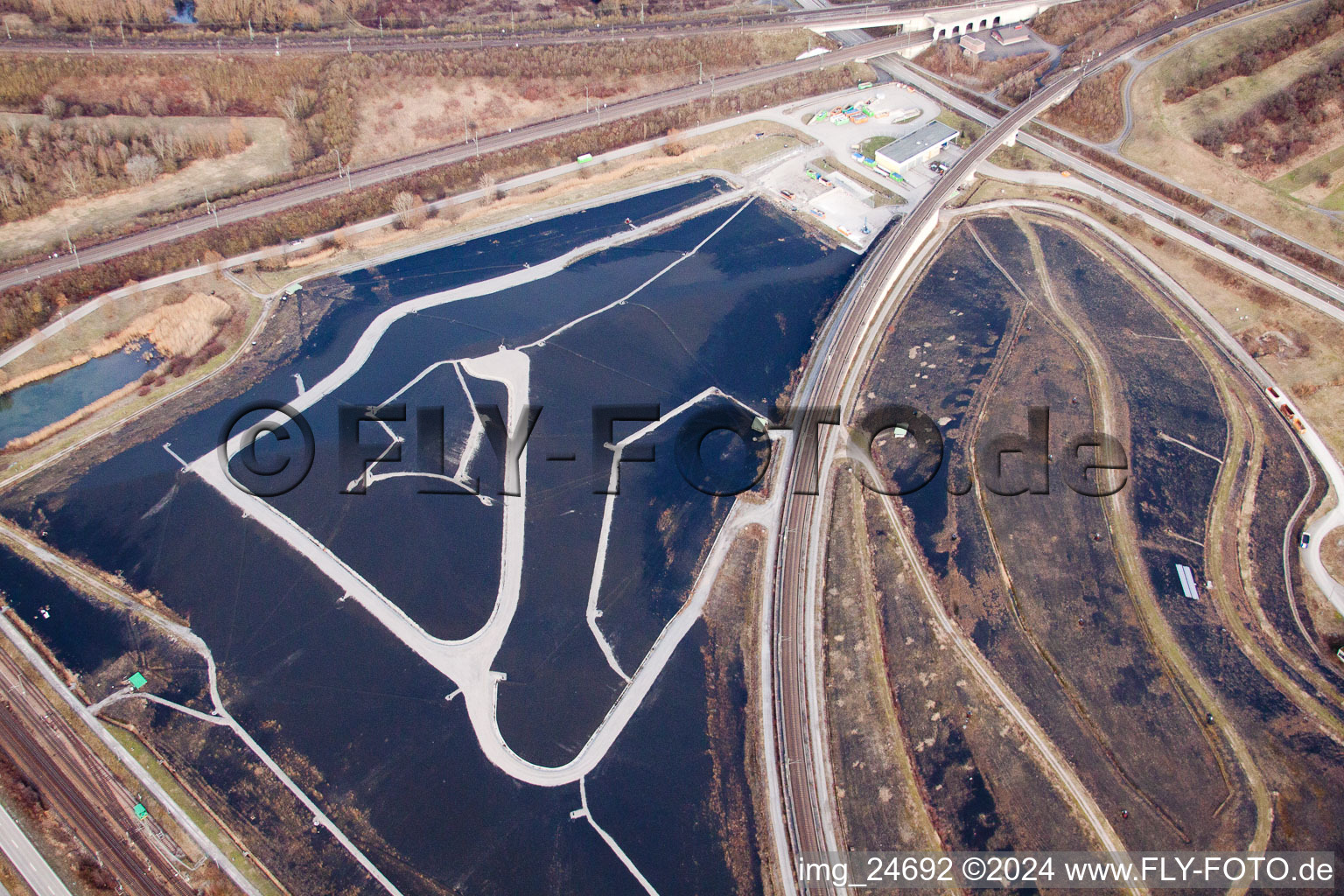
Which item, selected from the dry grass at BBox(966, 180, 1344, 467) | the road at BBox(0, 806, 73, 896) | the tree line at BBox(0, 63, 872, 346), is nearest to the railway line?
the road at BBox(0, 806, 73, 896)

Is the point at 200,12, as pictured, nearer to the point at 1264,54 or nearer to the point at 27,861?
the point at 27,861

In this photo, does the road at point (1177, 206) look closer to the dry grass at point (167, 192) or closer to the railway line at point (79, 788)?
the dry grass at point (167, 192)

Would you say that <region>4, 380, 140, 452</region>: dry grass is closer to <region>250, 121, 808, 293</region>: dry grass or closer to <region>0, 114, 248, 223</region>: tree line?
<region>250, 121, 808, 293</region>: dry grass

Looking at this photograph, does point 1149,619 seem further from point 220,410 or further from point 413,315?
point 220,410

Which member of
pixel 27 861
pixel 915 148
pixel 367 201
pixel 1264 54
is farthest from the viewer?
pixel 1264 54

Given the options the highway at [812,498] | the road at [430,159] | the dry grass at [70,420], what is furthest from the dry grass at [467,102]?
the highway at [812,498]

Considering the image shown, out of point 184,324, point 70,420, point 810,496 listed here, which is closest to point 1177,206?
point 810,496

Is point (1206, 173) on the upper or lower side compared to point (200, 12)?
lower

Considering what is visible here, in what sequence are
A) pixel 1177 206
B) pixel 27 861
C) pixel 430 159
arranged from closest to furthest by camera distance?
pixel 27 861 < pixel 1177 206 < pixel 430 159
